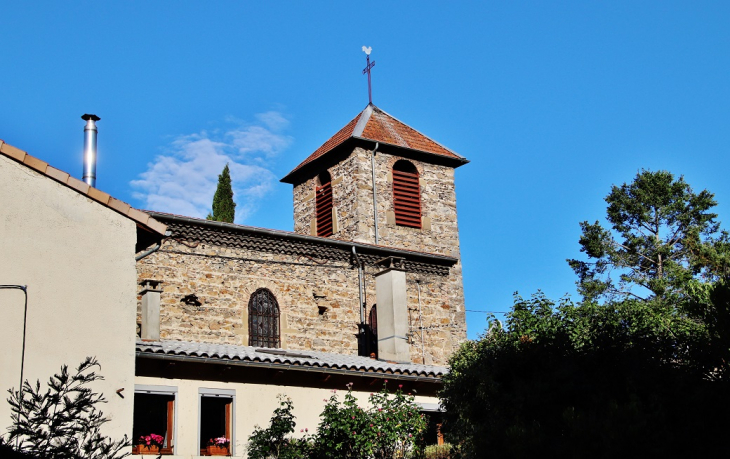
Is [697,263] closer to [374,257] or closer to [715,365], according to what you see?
Result: [374,257]

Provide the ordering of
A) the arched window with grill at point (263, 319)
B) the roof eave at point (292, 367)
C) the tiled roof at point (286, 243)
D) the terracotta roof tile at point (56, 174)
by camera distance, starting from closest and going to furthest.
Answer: the terracotta roof tile at point (56, 174) → the roof eave at point (292, 367) → the tiled roof at point (286, 243) → the arched window with grill at point (263, 319)

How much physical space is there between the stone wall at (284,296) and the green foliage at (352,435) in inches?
197

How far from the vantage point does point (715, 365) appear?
12.3 m

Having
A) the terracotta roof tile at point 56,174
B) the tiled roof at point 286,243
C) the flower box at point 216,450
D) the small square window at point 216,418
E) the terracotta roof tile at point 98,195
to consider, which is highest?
the tiled roof at point 286,243

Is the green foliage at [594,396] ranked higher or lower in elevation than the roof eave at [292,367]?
lower

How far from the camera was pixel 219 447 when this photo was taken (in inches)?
610

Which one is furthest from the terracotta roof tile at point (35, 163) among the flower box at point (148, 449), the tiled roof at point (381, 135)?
the tiled roof at point (381, 135)

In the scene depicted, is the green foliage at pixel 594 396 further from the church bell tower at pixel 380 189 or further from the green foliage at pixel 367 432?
the church bell tower at pixel 380 189

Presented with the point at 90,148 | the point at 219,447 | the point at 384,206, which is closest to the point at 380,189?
the point at 384,206

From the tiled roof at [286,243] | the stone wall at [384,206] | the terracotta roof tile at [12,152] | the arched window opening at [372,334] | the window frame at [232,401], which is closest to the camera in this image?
the terracotta roof tile at [12,152]

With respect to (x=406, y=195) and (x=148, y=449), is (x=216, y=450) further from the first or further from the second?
(x=406, y=195)

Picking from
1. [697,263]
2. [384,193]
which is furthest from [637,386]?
[697,263]

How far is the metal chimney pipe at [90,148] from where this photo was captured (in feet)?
51.8

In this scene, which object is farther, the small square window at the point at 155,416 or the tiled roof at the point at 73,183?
the small square window at the point at 155,416
